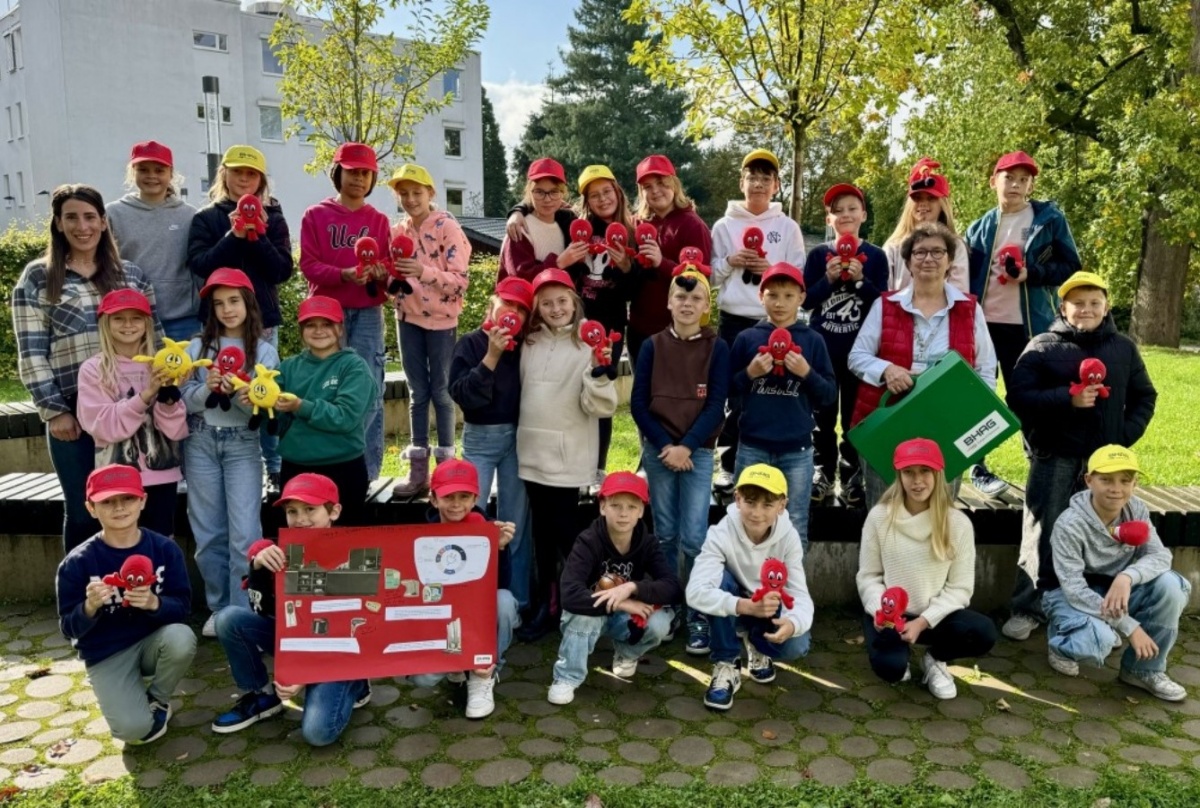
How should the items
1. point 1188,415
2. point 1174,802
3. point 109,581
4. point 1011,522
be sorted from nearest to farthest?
point 1174,802 → point 109,581 → point 1011,522 → point 1188,415

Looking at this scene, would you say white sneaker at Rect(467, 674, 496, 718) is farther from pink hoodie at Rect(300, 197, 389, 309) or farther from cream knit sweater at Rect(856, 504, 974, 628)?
pink hoodie at Rect(300, 197, 389, 309)

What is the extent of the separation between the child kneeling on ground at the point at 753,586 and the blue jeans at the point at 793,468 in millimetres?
423

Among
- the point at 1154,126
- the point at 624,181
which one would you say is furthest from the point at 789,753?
the point at 624,181

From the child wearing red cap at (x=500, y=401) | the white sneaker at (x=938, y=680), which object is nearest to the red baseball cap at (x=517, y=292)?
the child wearing red cap at (x=500, y=401)

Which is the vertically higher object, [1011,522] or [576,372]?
[576,372]

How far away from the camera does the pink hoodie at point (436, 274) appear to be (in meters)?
5.63

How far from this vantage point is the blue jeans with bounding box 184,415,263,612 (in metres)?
4.77

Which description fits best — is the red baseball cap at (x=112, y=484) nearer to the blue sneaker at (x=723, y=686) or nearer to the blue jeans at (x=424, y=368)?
the blue jeans at (x=424, y=368)

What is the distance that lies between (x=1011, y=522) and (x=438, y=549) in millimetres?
3476

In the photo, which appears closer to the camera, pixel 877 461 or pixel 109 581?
pixel 109 581

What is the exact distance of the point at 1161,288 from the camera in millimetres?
19250

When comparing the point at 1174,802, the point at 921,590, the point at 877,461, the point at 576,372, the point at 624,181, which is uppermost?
the point at 624,181

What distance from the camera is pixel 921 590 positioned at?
4.56m

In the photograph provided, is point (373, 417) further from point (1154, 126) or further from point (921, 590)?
point (1154, 126)
